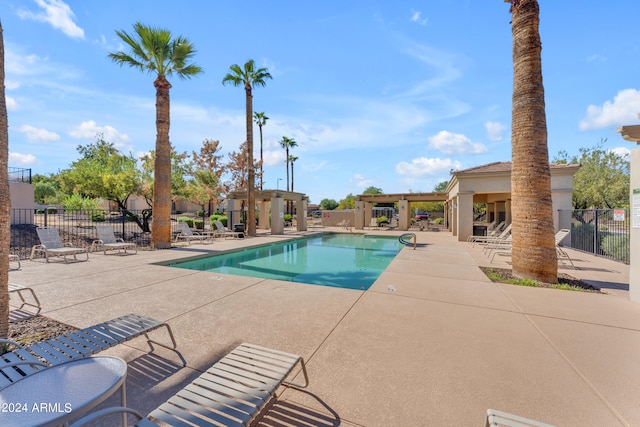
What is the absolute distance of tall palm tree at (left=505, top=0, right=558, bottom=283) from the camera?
6.61 meters

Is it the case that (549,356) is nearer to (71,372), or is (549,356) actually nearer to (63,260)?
(71,372)

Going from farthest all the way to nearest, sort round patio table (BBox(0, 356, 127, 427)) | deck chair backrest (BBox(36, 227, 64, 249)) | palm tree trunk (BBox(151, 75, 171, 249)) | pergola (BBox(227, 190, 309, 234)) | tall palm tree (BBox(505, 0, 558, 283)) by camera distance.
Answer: pergola (BBox(227, 190, 309, 234)) → palm tree trunk (BBox(151, 75, 171, 249)) → deck chair backrest (BBox(36, 227, 64, 249)) → tall palm tree (BBox(505, 0, 558, 283)) → round patio table (BBox(0, 356, 127, 427))

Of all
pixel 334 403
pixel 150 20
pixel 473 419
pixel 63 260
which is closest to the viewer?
pixel 473 419

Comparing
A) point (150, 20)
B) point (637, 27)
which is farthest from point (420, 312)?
point (150, 20)

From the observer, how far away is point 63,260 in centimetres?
921

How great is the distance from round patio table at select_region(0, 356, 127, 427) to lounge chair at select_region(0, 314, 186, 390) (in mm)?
349

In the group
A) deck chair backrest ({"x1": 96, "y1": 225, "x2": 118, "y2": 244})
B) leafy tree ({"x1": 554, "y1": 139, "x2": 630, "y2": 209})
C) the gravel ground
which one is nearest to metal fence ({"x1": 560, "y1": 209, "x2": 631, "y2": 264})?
leafy tree ({"x1": 554, "y1": 139, "x2": 630, "y2": 209})

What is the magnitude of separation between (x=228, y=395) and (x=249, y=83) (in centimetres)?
1993

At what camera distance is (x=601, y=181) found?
861 inches

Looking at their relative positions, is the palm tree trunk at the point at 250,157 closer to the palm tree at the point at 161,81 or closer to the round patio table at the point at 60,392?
the palm tree at the point at 161,81

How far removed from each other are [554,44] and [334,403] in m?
10.5

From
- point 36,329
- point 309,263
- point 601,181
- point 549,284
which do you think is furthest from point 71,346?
point 601,181

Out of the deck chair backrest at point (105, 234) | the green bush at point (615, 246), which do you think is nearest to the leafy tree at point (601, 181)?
the green bush at point (615, 246)

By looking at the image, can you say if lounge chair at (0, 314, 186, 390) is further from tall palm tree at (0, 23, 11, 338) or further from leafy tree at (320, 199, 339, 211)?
leafy tree at (320, 199, 339, 211)
